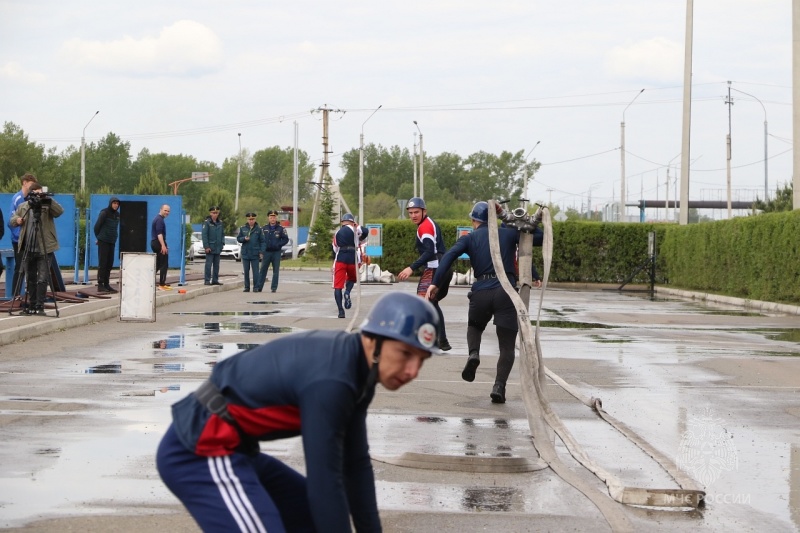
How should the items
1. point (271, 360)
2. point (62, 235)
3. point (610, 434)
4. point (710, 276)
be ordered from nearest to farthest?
point (271, 360) < point (610, 434) < point (62, 235) < point (710, 276)

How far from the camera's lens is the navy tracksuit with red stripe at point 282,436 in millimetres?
3709

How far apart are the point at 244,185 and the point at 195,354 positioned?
5654 inches

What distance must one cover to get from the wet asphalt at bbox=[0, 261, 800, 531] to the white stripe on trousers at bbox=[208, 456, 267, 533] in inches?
101

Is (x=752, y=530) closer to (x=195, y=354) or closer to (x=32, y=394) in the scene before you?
(x=32, y=394)

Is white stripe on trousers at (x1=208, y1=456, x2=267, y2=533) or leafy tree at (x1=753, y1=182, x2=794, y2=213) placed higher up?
leafy tree at (x1=753, y1=182, x2=794, y2=213)

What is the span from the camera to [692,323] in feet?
75.8

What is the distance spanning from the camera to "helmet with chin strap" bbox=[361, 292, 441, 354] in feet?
12.3

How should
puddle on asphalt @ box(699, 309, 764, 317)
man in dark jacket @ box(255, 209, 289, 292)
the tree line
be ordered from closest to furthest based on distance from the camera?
puddle on asphalt @ box(699, 309, 764, 317), man in dark jacket @ box(255, 209, 289, 292), the tree line

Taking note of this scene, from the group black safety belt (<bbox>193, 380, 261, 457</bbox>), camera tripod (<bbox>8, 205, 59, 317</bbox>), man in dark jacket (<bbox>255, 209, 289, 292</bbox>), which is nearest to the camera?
black safety belt (<bbox>193, 380, 261, 457</bbox>)

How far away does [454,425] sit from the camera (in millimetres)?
9977

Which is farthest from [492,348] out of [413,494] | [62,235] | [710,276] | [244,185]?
[244,185]

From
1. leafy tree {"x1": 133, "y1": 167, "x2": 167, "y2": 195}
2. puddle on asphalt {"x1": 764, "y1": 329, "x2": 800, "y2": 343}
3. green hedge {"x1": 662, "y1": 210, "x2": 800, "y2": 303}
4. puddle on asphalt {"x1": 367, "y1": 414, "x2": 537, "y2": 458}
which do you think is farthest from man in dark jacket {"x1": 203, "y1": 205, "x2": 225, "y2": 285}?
leafy tree {"x1": 133, "y1": 167, "x2": 167, "y2": 195}

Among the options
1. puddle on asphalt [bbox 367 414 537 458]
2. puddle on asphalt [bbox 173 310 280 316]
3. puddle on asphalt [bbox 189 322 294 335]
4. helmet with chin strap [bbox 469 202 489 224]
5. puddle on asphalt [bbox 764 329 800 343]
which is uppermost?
helmet with chin strap [bbox 469 202 489 224]

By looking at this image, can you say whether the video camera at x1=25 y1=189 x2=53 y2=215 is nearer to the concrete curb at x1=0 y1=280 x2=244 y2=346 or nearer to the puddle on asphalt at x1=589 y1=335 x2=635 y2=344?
the concrete curb at x1=0 y1=280 x2=244 y2=346
